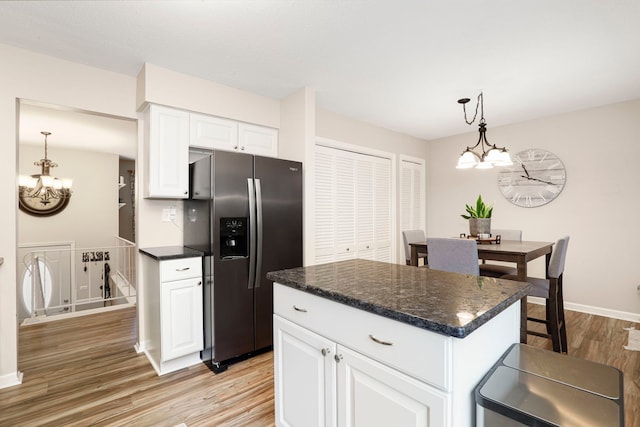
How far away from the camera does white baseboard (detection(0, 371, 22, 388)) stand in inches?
85.0

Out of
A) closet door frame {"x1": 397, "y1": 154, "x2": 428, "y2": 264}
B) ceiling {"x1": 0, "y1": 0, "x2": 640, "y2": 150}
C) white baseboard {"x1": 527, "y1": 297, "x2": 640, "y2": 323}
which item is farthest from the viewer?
closet door frame {"x1": 397, "y1": 154, "x2": 428, "y2": 264}

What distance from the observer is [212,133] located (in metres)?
2.86

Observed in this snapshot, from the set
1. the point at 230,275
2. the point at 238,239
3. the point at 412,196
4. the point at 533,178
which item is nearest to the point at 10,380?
the point at 230,275

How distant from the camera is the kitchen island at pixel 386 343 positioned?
91 cm

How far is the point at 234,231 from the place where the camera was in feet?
8.16

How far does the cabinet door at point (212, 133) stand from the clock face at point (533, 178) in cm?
363

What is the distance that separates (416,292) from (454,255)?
1.33m

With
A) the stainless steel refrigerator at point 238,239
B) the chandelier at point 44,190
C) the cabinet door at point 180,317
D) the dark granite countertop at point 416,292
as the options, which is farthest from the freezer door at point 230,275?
the chandelier at point 44,190

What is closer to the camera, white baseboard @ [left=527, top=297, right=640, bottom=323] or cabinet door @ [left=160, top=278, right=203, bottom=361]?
cabinet door @ [left=160, top=278, right=203, bottom=361]

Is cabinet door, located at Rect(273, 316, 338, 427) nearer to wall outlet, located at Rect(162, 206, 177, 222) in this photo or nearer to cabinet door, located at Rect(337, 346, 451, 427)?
cabinet door, located at Rect(337, 346, 451, 427)

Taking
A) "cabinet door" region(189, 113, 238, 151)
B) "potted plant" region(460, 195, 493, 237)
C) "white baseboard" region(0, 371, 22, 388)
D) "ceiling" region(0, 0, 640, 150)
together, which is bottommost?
"white baseboard" region(0, 371, 22, 388)

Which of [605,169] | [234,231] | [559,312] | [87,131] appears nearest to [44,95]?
→ [234,231]

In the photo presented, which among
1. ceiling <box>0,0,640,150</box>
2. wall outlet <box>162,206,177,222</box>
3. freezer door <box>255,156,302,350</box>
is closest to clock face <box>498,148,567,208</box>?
ceiling <box>0,0,640,150</box>

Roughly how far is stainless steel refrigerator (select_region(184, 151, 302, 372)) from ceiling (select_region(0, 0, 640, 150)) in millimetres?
814
